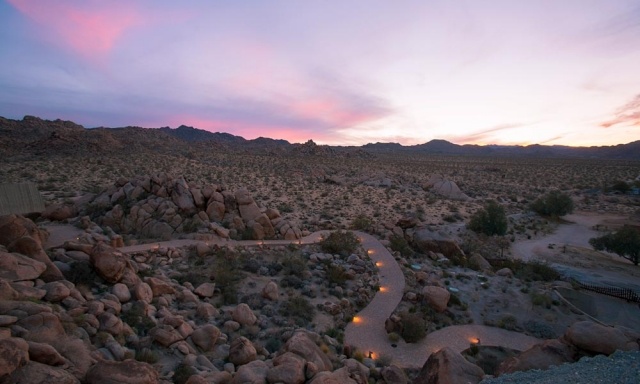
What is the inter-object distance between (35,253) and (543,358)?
15363mm

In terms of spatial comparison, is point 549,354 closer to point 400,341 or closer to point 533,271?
point 400,341

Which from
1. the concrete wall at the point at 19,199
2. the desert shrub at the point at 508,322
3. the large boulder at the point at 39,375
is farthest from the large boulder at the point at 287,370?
the concrete wall at the point at 19,199

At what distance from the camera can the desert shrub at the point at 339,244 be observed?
66.0 feet

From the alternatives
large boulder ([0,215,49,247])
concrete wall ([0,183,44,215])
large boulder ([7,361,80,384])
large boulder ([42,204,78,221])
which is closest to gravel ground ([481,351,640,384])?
large boulder ([7,361,80,384])

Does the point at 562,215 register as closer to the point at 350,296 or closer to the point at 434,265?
the point at 434,265

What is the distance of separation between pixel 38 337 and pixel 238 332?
6.12 meters

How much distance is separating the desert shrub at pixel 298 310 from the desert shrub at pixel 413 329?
12.2 ft

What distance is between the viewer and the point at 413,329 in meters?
13.2

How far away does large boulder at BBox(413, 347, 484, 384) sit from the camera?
28.0 ft

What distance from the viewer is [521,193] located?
1764 inches

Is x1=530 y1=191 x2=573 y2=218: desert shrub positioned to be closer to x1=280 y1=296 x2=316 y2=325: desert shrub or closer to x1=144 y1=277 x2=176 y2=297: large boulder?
x1=280 y1=296 x2=316 y2=325: desert shrub

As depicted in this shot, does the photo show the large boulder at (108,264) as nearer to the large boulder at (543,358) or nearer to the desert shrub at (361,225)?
the large boulder at (543,358)

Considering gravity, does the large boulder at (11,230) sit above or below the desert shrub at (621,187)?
below

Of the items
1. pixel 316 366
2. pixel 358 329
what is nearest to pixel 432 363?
pixel 316 366
